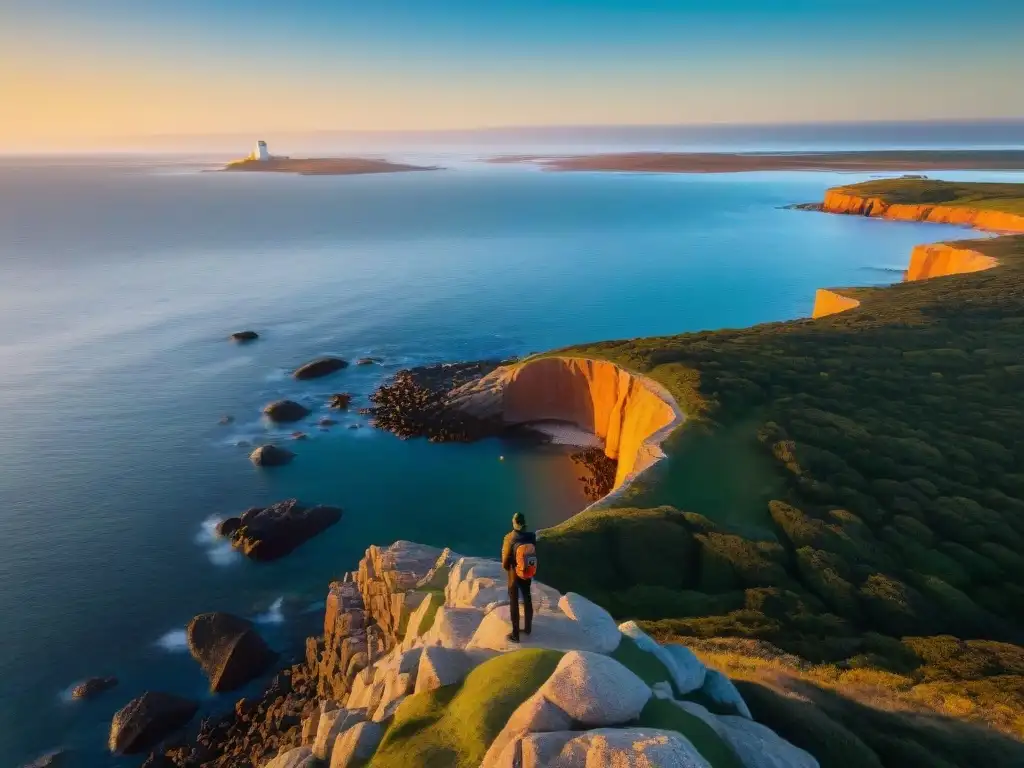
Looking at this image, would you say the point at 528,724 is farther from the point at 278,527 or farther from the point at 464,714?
the point at 278,527

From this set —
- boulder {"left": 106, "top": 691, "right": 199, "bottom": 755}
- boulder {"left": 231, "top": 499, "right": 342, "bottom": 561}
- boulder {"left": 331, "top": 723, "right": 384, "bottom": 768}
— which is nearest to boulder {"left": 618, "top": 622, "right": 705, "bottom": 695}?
boulder {"left": 331, "top": 723, "right": 384, "bottom": 768}

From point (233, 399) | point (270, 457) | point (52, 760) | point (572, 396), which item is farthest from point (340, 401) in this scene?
point (52, 760)

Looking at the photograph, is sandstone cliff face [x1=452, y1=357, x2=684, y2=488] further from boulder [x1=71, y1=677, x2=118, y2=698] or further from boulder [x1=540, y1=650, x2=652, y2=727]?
boulder [x1=540, y1=650, x2=652, y2=727]

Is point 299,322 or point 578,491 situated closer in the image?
point 578,491

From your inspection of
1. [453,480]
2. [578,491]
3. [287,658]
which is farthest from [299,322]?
A: [287,658]

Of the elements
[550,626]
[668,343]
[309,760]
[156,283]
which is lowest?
[156,283]

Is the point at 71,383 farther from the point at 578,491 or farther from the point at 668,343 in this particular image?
the point at 668,343

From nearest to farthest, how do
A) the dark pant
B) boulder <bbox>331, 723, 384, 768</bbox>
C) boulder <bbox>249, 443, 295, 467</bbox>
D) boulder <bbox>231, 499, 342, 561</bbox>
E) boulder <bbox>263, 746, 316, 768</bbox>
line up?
boulder <bbox>331, 723, 384, 768</bbox> → the dark pant → boulder <bbox>263, 746, 316, 768</bbox> → boulder <bbox>231, 499, 342, 561</bbox> → boulder <bbox>249, 443, 295, 467</bbox>
